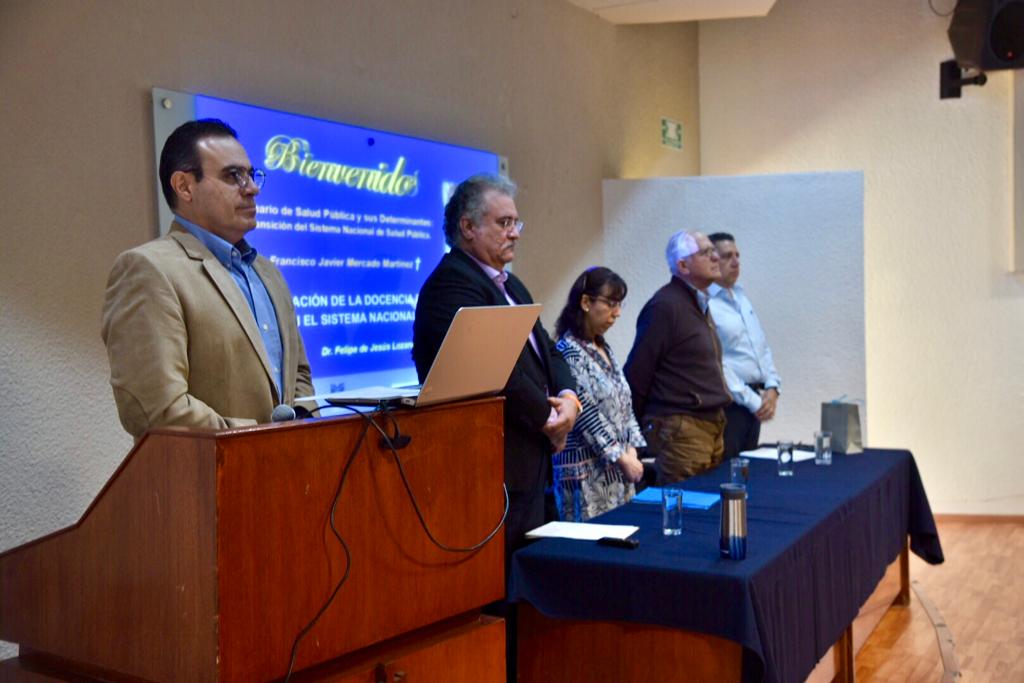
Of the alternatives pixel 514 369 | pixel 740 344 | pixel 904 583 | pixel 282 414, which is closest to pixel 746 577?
pixel 514 369

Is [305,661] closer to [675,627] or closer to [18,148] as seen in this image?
[675,627]

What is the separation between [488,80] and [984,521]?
13.6ft

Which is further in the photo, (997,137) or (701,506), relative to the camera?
(997,137)

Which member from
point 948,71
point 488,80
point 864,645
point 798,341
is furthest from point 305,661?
point 948,71

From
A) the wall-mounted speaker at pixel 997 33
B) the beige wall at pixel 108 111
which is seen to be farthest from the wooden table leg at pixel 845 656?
the wall-mounted speaker at pixel 997 33

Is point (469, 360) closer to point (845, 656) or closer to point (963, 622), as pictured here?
point (845, 656)

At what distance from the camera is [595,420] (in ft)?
11.0

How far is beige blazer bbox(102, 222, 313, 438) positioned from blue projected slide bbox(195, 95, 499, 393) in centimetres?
136

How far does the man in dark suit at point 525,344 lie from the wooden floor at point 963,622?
5.36 ft

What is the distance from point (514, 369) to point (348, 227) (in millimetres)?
1283

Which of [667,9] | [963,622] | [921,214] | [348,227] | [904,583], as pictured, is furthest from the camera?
[921,214]

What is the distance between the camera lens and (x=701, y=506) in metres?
3.09

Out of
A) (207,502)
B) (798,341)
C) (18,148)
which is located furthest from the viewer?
(798,341)

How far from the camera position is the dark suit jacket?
2.71 metres
